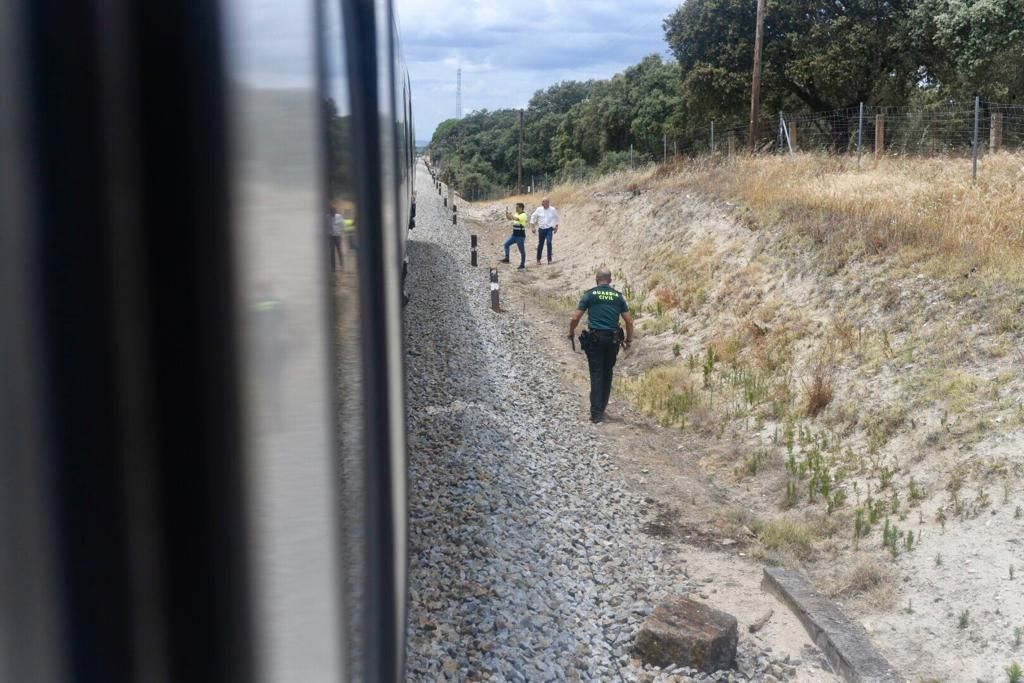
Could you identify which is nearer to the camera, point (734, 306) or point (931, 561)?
point (931, 561)

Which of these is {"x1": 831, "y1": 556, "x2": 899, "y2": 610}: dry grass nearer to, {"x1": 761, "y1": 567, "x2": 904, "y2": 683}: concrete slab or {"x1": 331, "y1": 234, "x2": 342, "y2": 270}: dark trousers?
{"x1": 761, "y1": 567, "x2": 904, "y2": 683}: concrete slab

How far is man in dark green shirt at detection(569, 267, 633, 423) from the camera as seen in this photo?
10.9 meters

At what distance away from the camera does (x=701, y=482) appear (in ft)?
32.4

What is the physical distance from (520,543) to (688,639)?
5.14ft

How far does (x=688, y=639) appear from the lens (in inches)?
224

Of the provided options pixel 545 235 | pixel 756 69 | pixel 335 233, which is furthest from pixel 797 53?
pixel 335 233

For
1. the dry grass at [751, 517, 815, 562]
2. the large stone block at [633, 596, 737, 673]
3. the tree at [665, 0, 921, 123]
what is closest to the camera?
the large stone block at [633, 596, 737, 673]

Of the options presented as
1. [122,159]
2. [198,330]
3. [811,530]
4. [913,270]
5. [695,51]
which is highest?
[695,51]

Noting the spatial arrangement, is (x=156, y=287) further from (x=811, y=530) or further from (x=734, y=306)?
(x=734, y=306)

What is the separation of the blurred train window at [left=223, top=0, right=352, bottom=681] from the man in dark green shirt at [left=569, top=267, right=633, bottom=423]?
9096 mm

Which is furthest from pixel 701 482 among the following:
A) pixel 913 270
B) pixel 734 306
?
pixel 734 306

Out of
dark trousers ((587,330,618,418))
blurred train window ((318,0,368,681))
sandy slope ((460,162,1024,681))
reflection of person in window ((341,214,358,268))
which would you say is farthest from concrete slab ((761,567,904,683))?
reflection of person in window ((341,214,358,268))

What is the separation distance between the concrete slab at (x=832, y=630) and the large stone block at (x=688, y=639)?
654mm

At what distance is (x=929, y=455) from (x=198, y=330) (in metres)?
8.97
